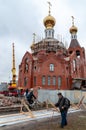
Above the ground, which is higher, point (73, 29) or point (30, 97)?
point (73, 29)

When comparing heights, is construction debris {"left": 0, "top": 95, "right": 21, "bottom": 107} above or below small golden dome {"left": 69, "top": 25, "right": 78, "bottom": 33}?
below

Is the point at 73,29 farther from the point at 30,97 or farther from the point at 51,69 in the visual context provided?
the point at 30,97

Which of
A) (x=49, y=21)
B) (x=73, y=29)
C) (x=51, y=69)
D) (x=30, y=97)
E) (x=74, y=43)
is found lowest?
(x=30, y=97)

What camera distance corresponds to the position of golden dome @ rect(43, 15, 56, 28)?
6444cm

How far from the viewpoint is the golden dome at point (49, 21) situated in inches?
2537

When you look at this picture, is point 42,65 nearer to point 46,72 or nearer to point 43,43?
point 46,72

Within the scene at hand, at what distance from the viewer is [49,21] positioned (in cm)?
6438

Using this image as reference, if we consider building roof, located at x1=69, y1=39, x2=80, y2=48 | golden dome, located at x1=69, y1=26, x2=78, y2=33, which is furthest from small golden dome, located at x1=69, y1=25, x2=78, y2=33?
building roof, located at x1=69, y1=39, x2=80, y2=48

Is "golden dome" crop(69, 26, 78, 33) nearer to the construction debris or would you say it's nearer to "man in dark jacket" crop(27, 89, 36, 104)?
the construction debris

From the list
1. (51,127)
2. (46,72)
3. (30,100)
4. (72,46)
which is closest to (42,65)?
(46,72)

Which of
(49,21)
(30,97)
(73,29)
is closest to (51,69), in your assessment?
(49,21)

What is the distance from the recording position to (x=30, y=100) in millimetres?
18875

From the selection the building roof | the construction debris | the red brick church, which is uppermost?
the building roof

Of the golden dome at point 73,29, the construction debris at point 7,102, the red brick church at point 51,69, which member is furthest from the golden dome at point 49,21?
the construction debris at point 7,102
